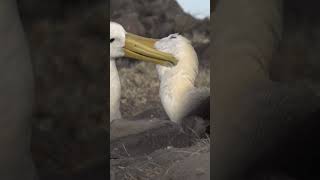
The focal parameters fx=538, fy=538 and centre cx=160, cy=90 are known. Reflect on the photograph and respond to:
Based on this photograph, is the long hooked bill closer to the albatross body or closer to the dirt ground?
the albatross body

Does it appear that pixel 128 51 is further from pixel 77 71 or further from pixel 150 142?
pixel 77 71

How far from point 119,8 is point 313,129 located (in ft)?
11.9

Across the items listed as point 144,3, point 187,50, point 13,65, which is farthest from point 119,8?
point 13,65

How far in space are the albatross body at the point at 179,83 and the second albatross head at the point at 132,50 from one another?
58 mm

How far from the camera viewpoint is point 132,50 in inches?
114

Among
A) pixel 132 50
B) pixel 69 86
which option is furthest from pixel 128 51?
pixel 69 86

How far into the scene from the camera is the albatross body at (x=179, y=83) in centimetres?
271

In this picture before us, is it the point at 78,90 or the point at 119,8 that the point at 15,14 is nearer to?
the point at 78,90

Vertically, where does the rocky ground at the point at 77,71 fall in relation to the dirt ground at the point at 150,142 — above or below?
above

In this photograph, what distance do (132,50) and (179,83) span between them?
0.31 meters

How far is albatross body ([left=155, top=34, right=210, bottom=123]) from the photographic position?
107 inches

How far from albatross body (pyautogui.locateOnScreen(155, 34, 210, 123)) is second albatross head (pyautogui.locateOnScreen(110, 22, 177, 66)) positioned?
58 mm

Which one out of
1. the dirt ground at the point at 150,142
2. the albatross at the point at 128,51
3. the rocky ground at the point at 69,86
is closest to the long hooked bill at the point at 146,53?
the albatross at the point at 128,51

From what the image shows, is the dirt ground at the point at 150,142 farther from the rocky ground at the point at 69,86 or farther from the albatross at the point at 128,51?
the rocky ground at the point at 69,86
